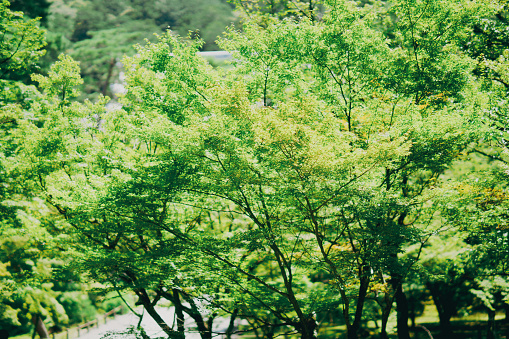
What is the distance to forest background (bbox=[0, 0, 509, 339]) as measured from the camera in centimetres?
691

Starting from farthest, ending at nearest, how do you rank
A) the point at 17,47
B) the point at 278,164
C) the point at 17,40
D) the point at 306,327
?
the point at 17,40 < the point at 17,47 < the point at 306,327 < the point at 278,164

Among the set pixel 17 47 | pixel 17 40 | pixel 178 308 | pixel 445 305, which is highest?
pixel 17 40

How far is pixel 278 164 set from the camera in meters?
6.59

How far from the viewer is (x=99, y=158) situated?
9219 millimetres

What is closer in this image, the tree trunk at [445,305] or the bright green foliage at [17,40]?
the bright green foliage at [17,40]

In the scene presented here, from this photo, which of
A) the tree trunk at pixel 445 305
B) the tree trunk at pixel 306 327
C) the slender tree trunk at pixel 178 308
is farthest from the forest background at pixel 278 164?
the tree trunk at pixel 445 305

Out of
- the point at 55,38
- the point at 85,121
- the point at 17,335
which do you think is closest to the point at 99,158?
the point at 85,121

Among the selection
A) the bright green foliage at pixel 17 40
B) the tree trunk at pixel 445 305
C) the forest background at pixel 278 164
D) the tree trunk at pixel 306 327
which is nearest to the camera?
the forest background at pixel 278 164

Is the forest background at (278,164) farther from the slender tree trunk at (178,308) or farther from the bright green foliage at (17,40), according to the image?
the slender tree trunk at (178,308)

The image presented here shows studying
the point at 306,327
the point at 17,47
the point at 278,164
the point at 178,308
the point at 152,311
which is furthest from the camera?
the point at 17,47

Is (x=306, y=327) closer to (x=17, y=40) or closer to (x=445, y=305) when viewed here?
(x=445, y=305)

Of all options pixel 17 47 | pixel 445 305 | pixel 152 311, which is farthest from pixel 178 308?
pixel 445 305

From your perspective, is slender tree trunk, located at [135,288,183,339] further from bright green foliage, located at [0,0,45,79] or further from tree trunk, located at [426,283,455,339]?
tree trunk, located at [426,283,455,339]

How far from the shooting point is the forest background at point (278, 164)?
22.7 ft
